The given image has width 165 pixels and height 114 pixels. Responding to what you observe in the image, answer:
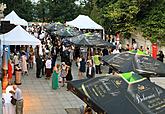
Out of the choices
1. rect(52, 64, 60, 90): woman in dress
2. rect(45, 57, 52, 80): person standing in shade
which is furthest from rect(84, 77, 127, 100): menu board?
rect(45, 57, 52, 80): person standing in shade

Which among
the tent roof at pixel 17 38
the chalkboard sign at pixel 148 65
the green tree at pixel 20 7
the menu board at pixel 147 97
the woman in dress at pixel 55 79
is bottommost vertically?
the woman in dress at pixel 55 79

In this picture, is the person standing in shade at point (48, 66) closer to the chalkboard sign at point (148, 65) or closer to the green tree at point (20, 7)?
the chalkboard sign at point (148, 65)

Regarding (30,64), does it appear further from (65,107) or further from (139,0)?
(139,0)

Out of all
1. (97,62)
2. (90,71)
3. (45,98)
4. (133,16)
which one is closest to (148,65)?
(45,98)

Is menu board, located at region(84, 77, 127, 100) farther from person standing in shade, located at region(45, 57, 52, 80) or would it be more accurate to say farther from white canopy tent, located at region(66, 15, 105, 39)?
white canopy tent, located at region(66, 15, 105, 39)

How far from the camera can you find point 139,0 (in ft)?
95.1

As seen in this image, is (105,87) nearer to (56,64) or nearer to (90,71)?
(90,71)

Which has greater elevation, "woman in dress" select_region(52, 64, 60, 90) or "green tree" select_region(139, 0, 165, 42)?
"green tree" select_region(139, 0, 165, 42)

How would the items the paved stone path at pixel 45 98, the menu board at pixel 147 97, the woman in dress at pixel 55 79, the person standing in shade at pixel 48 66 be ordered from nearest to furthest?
the menu board at pixel 147 97
the paved stone path at pixel 45 98
the woman in dress at pixel 55 79
the person standing in shade at pixel 48 66

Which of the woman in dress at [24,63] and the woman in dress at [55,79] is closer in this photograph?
the woman in dress at [55,79]

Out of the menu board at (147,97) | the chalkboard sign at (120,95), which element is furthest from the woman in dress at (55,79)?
the menu board at (147,97)

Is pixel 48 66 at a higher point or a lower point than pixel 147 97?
lower

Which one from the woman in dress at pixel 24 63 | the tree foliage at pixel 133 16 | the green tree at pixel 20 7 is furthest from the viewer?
the green tree at pixel 20 7

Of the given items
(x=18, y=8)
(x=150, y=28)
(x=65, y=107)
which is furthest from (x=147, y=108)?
(x=18, y=8)
